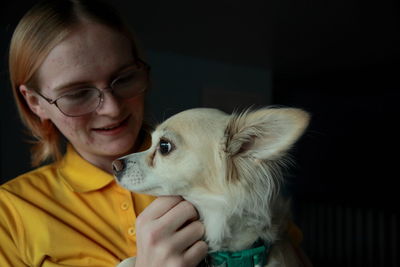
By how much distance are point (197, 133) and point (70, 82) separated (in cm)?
46

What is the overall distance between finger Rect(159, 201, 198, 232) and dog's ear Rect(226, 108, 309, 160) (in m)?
0.21

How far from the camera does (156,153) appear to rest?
1.21 metres

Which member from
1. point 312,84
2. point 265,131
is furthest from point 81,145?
point 312,84

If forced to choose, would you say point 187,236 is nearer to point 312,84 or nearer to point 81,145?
point 81,145

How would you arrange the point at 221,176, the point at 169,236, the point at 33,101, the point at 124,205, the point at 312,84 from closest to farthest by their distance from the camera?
the point at 169,236 → the point at 221,176 → the point at 124,205 → the point at 33,101 → the point at 312,84

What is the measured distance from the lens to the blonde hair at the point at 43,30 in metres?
1.23

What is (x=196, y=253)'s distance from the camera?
1.07 metres

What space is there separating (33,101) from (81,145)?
0.81ft

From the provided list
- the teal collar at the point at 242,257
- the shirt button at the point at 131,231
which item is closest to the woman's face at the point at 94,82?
the shirt button at the point at 131,231

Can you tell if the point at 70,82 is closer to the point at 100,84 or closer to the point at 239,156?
the point at 100,84

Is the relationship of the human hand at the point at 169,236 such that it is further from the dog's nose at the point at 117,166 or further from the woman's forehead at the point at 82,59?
the woman's forehead at the point at 82,59

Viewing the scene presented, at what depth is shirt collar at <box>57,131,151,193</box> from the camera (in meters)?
1.30

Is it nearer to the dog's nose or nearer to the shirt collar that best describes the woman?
the shirt collar

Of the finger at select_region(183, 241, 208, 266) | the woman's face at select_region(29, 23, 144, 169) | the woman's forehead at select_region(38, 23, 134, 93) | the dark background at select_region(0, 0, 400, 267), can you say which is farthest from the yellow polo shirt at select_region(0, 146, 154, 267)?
the dark background at select_region(0, 0, 400, 267)
